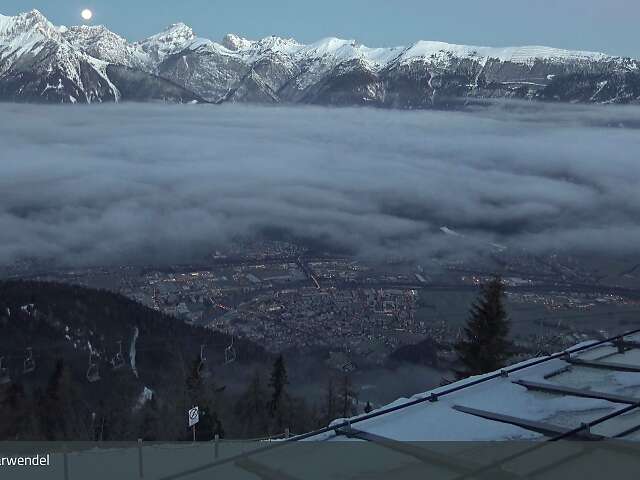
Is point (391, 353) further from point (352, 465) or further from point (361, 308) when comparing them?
point (352, 465)

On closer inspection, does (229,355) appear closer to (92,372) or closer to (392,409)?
(92,372)

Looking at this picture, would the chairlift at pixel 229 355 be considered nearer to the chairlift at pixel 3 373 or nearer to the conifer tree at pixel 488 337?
the chairlift at pixel 3 373

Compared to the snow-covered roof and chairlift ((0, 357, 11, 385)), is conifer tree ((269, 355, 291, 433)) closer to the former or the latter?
chairlift ((0, 357, 11, 385))

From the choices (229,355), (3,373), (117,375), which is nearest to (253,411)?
(117,375)

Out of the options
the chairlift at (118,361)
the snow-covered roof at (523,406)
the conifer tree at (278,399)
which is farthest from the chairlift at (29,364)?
the snow-covered roof at (523,406)

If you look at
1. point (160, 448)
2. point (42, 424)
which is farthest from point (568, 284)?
point (160, 448)

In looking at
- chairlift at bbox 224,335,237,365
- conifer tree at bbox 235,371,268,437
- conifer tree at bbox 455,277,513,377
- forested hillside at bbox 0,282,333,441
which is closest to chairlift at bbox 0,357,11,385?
forested hillside at bbox 0,282,333,441
